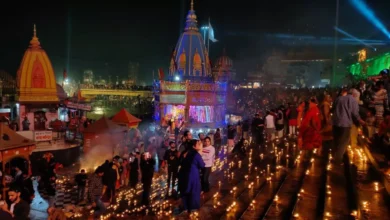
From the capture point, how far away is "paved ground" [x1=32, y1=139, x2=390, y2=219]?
675 cm

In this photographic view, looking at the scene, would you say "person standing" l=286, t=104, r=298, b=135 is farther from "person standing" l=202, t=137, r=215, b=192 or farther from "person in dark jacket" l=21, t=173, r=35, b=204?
"person in dark jacket" l=21, t=173, r=35, b=204

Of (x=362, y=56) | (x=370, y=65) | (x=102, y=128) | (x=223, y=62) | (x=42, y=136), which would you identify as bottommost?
(x=42, y=136)

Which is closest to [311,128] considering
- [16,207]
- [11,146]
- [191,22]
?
[16,207]

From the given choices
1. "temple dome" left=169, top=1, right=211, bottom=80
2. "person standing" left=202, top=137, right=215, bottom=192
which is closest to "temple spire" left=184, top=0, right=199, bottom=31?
"temple dome" left=169, top=1, right=211, bottom=80

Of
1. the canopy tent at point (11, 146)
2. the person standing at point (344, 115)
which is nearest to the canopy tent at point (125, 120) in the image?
the canopy tent at point (11, 146)

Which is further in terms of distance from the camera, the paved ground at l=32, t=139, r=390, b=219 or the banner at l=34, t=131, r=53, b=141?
the banner at l=34, t=131, r=53, b=141

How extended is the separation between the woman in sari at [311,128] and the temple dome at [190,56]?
21.4 metres

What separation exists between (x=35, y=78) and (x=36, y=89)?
2.66 feet

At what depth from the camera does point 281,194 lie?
820 cm

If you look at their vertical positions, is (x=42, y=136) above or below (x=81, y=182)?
above

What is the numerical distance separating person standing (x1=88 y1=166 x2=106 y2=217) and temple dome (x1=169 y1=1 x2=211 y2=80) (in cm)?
2154

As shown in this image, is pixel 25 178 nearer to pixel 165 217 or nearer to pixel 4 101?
pixel 165 217

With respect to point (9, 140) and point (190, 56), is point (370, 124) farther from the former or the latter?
point (190, 56)

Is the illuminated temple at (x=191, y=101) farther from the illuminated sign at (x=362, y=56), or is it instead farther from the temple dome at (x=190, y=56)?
the illuminated sign at (x=362, y=56)
